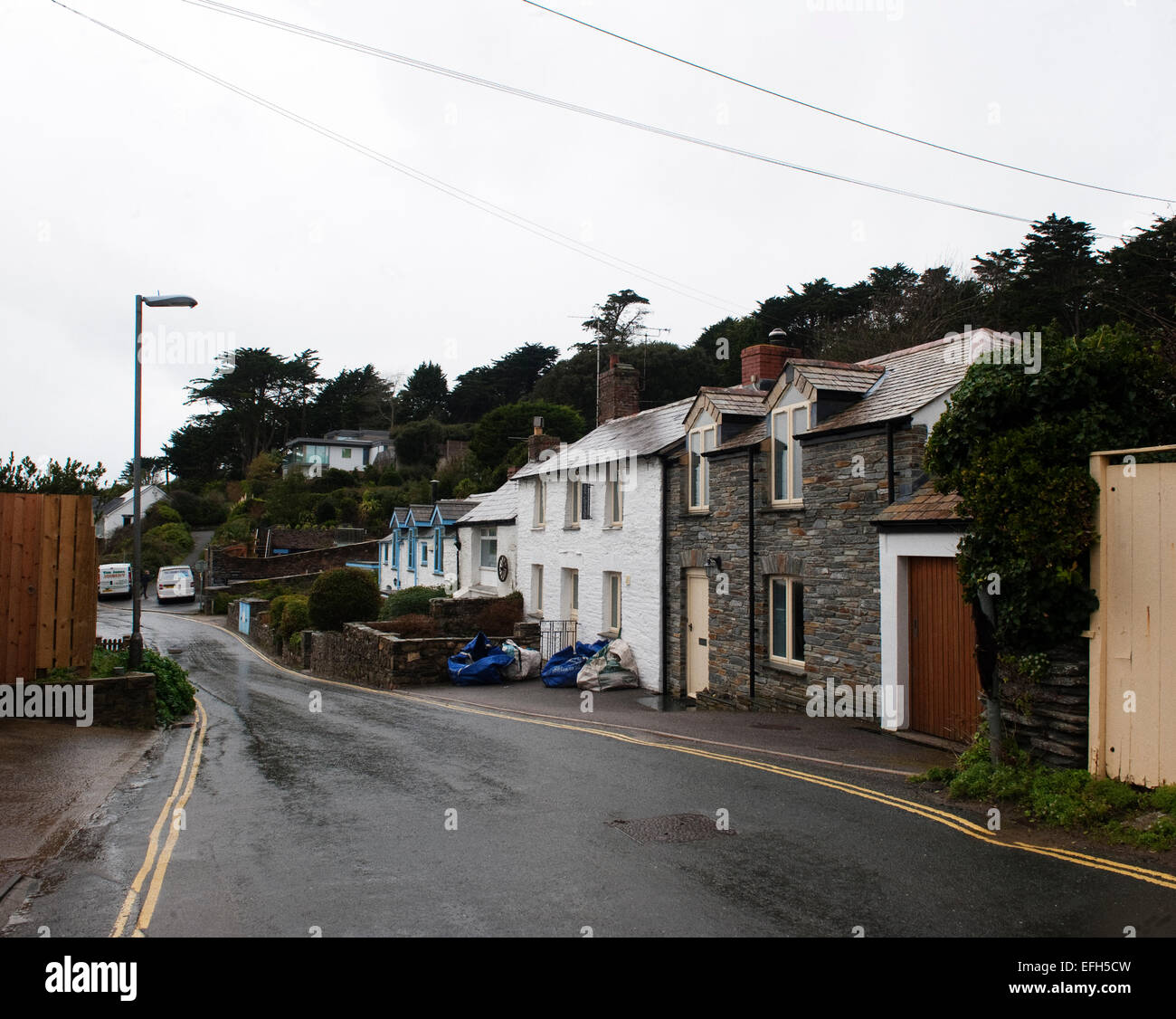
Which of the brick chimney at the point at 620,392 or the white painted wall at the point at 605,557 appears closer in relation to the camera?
the white painted wall at the point at 605,557

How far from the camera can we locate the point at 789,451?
611 inches

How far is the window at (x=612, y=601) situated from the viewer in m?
22.6

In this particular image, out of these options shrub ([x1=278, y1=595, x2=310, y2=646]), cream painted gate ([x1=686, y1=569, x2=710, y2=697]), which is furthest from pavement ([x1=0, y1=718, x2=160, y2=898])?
shrub ([x1=278, y1=595, x2=310, y2=646])

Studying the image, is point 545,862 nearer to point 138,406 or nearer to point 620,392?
point 138,406

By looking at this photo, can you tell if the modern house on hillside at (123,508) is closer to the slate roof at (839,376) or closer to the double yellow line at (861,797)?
the double yellow line at (861,797)

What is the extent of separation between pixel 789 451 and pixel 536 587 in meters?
13.4

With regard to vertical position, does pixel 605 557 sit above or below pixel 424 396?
below

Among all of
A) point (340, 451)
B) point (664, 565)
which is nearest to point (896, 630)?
point (664, 565)

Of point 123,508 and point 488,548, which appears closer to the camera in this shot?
point 488,548

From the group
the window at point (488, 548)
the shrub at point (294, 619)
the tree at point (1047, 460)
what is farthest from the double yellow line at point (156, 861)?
the shrub at point (294, 619)

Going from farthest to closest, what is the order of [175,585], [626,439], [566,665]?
[175,585] < [626,439] < [566,665]

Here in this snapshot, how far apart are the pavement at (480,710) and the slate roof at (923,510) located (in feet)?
9.56

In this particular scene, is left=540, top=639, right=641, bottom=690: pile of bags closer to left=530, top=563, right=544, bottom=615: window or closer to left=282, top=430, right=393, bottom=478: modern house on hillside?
left=530, top=563, right=544, bottom=615: window
